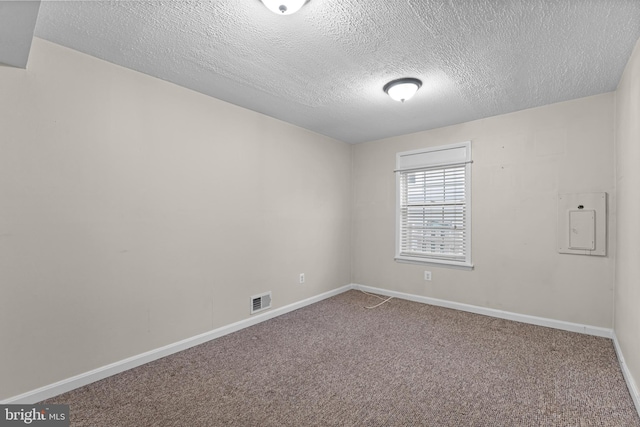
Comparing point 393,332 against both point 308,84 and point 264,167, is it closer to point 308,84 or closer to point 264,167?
point 264,167

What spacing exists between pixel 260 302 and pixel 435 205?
2.55 m

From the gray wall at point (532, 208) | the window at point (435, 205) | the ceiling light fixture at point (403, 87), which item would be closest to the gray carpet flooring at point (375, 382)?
the gray wall at point (532, 208)

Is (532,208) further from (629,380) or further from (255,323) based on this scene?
(255,323)

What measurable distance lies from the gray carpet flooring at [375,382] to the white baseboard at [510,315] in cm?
10

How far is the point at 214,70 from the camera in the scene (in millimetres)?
2443

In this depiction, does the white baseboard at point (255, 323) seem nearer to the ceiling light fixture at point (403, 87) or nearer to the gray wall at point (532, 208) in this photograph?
the gray wall at point (532, 208)

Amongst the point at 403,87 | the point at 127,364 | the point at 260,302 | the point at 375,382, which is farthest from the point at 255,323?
the point at 403,87

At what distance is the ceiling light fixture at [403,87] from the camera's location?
260 cm

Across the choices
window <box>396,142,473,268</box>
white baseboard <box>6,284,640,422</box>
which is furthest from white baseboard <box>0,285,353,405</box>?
window <box>396,142,473,268</box>

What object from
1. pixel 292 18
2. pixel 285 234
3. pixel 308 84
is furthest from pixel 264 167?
pixel 292 18

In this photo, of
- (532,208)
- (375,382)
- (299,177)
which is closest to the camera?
(375,382)

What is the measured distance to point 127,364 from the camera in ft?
7.73

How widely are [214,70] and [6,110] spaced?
133 cm

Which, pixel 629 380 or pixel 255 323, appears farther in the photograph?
pixel 255 323
